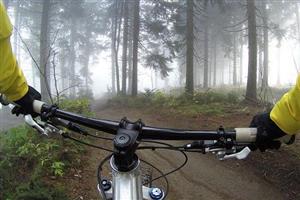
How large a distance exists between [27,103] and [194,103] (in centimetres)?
1521

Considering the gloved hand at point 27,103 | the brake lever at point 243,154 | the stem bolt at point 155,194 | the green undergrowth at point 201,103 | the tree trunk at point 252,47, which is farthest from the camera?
the tree trunk at point 252,47

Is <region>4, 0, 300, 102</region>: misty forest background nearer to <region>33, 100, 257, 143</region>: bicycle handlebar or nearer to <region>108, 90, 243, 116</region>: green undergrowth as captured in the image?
<region>108, 90, 243, 116</region>: green undergrowth

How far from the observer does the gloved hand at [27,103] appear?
2467mm

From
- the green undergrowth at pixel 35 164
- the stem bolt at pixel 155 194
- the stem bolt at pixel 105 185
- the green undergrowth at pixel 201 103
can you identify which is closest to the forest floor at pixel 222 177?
the green undergrowth at pixel 35 164

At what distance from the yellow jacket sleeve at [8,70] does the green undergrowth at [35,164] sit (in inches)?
173

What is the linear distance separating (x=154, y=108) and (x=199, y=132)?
1619 centimetres

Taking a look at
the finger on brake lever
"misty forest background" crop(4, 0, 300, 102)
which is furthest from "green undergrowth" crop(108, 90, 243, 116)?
the finger on brake lever

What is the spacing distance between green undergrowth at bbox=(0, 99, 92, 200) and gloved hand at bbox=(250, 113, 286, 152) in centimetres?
514

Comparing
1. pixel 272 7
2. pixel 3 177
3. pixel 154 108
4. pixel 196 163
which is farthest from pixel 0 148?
pixel 272 7

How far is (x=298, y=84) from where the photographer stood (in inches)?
71.4

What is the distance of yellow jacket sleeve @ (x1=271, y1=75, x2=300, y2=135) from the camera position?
6.10 feet

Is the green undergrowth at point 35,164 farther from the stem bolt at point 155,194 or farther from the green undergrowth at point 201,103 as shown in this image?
the green undergrowth at point 201,103

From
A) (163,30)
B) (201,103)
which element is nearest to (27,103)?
(201,103)

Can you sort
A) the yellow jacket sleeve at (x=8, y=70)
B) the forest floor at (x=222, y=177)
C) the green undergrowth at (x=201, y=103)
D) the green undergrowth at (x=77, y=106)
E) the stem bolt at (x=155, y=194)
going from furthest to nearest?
the green undergrowth at (x=201, y=103)
the green undergrowth at (x=77, y=106)
the forest floor at (x=222, y=177)
the stem bolt at (x=155, y=194)
the yellow jacket sleeve at (x=8, y=70)
